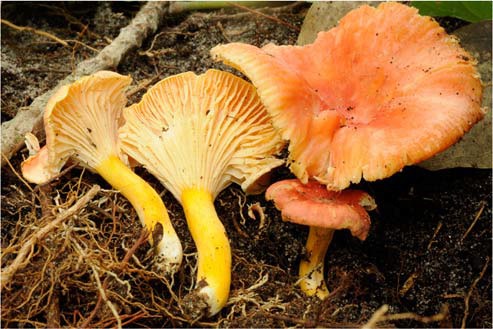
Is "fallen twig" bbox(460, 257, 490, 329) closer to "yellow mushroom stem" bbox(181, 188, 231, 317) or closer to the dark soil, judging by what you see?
the dark soil

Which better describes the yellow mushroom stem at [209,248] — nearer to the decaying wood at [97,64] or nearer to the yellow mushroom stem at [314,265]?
the yellow mushroom stem at [314,265]

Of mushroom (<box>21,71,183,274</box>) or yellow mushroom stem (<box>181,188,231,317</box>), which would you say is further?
mushroom (<box>21,71,183,274</box>)

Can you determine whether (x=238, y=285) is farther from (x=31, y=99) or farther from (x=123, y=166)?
(x=31, y=99)

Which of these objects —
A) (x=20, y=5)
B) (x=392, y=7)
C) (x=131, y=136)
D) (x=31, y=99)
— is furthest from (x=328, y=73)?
(x=20, y=5)

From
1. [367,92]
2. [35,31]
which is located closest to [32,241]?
[367,92]


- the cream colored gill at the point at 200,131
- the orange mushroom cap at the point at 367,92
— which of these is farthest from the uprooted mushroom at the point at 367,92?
the cream colored gill at the point at 200,131

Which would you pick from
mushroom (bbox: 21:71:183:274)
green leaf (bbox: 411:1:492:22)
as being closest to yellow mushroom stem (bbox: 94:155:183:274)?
mushroom (bbox: 21:71:183:274)
